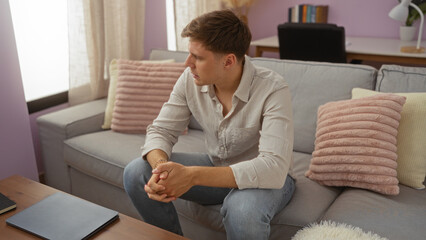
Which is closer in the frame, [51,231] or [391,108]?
[51,231]

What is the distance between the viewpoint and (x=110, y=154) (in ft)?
6.16

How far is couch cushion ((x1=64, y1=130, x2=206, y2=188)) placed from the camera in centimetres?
185

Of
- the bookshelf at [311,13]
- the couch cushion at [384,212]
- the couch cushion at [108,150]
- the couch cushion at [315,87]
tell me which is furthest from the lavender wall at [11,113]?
the bookshelf at [311,13]

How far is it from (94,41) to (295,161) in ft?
4.58

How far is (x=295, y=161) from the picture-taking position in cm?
178

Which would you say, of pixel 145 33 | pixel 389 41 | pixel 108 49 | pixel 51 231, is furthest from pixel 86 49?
pixel 389 41

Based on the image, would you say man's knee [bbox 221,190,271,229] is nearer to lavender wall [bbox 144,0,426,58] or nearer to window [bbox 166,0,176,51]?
lavender wall [bbox 144,0,426,58]

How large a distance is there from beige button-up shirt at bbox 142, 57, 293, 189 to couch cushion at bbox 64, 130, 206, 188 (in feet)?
1.31

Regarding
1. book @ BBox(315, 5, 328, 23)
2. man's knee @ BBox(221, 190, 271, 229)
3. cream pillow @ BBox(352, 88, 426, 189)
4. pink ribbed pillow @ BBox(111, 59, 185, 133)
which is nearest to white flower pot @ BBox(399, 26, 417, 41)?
book @ BBox(315, 5, 328, 23)

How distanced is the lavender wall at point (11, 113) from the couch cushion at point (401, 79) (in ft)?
5.63

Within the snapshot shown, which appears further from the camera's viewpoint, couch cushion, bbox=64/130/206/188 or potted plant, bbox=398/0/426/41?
potted plant, bbox=398/0/426/41

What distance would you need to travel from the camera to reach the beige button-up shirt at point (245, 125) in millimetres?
1271

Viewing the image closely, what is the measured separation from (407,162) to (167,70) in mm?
1216

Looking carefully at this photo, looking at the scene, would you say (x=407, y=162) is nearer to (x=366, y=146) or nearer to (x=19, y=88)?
(x=366, y=146)
